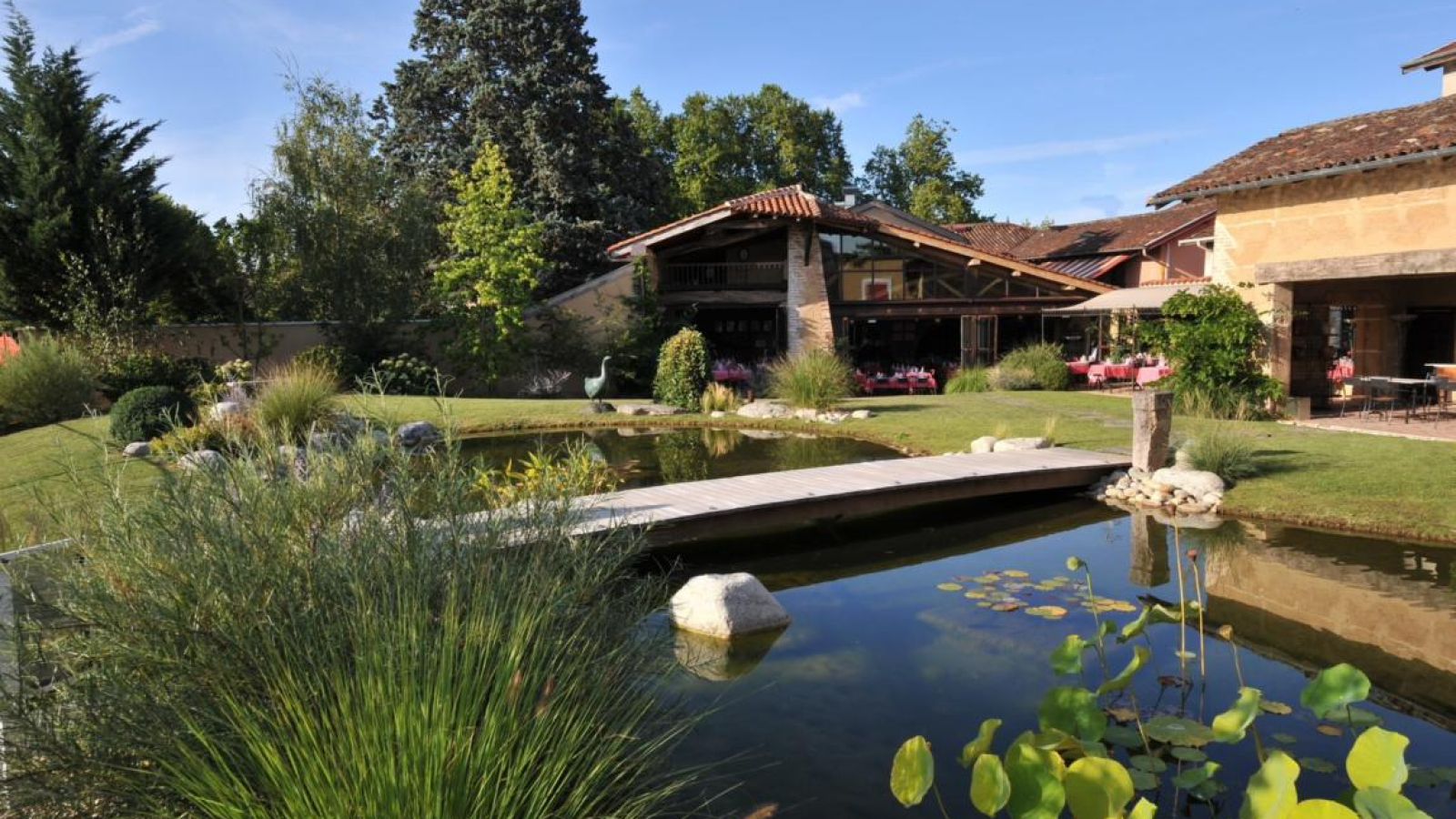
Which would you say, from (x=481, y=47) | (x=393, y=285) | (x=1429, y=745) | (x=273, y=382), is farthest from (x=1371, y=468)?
(x=481, y=47)

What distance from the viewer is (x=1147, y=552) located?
7.77 metres

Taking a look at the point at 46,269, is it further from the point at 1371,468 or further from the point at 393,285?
the point at 1371,468

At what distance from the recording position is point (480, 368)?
21469mm

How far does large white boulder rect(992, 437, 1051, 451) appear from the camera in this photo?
1138cm

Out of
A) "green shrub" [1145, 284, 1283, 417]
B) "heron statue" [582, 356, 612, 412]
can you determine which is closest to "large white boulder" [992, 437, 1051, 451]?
"green shrub" [1145, 284, 1283, 417]

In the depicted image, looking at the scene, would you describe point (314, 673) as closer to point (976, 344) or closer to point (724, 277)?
point (724, 277)

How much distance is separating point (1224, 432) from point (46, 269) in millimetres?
21411

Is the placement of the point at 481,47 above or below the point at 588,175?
above

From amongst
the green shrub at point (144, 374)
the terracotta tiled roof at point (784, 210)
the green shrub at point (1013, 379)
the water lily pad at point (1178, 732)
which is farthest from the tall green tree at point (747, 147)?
the water lily pad at point (1178, 732)

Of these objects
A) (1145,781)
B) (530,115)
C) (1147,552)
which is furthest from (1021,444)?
(530,115)

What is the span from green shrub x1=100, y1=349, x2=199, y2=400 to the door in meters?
18.7

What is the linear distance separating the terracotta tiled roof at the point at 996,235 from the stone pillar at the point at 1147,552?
2615 cm

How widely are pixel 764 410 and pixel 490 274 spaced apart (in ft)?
28.5

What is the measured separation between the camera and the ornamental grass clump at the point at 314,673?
2127mm
